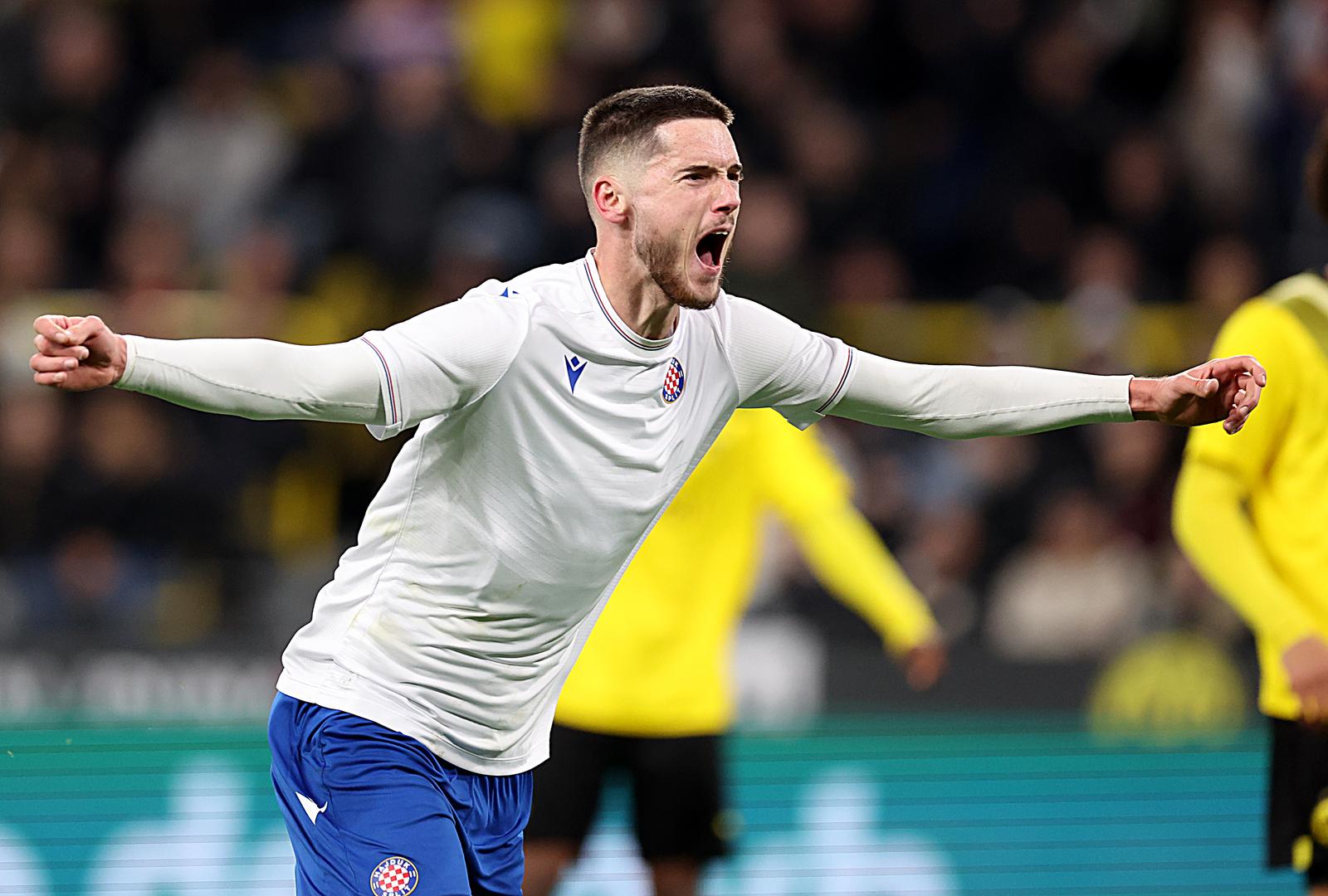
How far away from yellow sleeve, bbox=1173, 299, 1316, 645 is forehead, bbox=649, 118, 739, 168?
1.64 metres

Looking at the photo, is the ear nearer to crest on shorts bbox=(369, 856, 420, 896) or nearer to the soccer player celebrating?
the soccer player celebrating

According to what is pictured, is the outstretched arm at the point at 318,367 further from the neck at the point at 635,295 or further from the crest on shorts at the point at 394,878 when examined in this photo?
the crest on shorts at the point at 394,878

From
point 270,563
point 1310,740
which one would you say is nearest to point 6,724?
point 270,563

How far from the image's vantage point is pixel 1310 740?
495 cm

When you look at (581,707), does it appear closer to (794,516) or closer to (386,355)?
(794,516)

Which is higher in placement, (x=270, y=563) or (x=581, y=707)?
(x=270, y=563)

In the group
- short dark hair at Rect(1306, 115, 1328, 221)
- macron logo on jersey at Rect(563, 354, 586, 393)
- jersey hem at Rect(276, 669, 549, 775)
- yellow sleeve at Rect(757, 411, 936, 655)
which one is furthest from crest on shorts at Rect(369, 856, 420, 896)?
short dark hair at Rect(1306, 115, 1328, 221)

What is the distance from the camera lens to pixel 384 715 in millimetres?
3898

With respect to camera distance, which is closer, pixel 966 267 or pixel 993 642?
pixel 993 642

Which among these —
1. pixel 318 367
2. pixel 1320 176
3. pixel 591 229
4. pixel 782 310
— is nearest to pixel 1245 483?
pixel 1320 176

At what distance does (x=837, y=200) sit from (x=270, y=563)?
391 centimetres

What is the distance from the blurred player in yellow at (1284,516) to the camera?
4.91 metres

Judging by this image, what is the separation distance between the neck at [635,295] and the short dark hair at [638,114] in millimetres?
204

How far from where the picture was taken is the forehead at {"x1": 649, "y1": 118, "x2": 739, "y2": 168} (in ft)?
12.7
